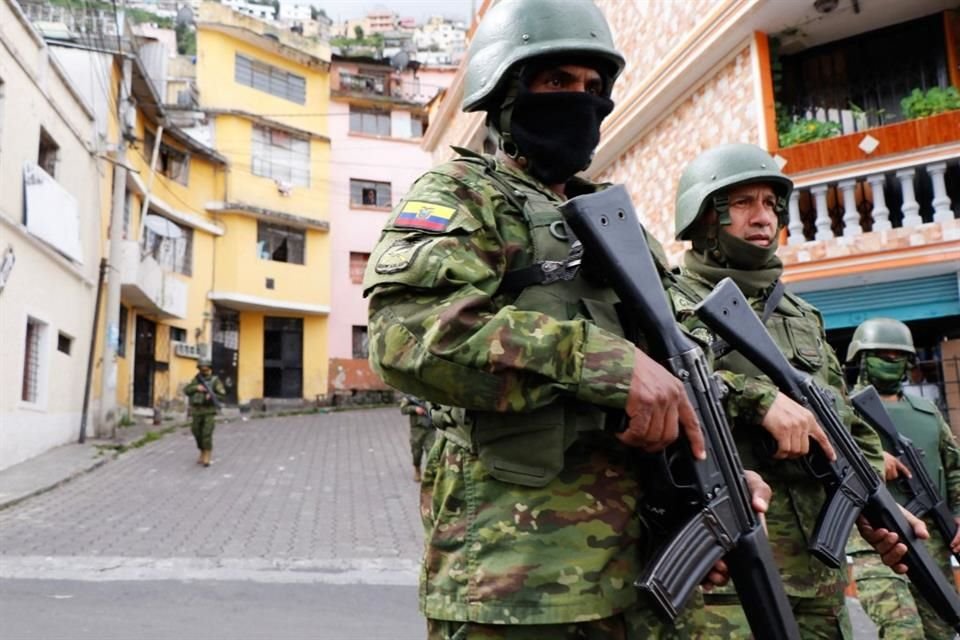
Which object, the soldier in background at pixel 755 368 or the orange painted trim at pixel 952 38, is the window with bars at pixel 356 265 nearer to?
the orange painted trim at pixel 952 38

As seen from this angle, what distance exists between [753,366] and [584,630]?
1448 mm

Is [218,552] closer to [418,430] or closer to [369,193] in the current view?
[418,430]

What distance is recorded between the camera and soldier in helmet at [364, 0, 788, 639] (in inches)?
57.4

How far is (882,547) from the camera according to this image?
2.76m

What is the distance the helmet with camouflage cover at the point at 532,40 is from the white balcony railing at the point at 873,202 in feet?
21.8

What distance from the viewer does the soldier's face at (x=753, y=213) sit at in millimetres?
3164

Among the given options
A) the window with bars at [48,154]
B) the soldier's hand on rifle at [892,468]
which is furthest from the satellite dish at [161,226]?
the soldier's hand on rifle at [892,468]

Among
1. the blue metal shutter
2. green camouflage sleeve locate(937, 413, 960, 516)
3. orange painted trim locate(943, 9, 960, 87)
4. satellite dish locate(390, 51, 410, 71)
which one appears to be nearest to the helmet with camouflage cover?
green camouflage sleeve locate(937, 413, 960, 516)

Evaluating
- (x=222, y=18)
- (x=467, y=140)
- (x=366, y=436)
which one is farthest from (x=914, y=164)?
(x=222, y=18)

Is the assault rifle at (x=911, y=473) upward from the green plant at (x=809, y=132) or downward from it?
downward

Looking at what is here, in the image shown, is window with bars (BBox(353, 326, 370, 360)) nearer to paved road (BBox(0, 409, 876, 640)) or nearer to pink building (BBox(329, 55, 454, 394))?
pink building (BBox(329, 55, 454, 394))

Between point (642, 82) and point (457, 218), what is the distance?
947 centimetres

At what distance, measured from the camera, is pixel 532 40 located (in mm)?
1821

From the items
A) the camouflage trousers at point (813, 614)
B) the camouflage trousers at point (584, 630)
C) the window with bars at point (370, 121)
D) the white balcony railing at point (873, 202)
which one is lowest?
the camouflage trousers at point (813, 614)
